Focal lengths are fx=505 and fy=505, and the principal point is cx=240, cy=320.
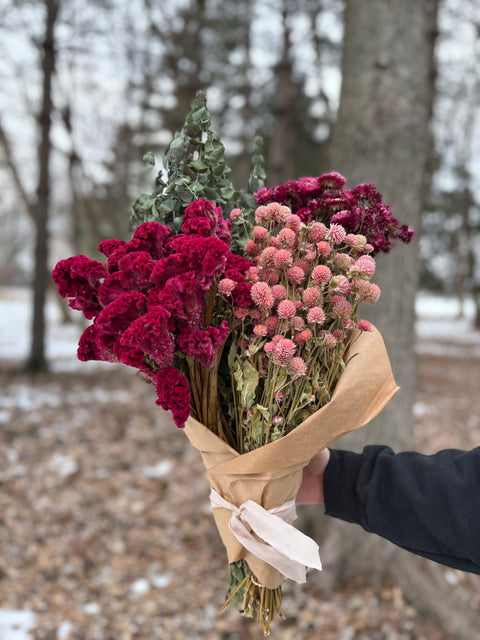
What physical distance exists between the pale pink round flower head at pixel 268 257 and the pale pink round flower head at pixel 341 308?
0.55ft

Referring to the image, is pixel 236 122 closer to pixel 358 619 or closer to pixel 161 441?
pixel 161 441

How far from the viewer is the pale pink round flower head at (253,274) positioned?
1.12m

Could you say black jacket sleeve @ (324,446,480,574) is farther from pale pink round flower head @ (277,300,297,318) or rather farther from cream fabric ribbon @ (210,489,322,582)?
pale pink round flower head @ (277,300,297,318)

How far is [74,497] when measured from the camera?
158 inches

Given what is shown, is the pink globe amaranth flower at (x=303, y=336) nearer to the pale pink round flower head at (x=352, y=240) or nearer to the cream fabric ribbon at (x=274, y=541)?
the pale pink round flower head at (x=352, y=240)

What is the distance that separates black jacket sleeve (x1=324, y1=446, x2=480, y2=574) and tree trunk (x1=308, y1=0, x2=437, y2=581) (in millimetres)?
1579

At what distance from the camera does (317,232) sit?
3.67 ft

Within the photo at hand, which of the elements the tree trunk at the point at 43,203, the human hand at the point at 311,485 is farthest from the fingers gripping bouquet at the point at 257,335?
the tree trunk at the point at 43,203

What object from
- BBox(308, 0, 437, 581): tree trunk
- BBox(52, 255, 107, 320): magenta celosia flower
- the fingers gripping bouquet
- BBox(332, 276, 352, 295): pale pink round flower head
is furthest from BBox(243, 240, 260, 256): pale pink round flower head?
BBox(308, 0, 437, 581): tree trunk

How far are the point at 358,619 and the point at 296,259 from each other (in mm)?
Answer: 2502

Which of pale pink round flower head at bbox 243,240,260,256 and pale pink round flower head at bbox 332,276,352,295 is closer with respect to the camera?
pale pink round flower head at bbox 332,276,352,295

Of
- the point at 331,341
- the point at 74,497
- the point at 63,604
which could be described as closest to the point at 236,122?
the point at 74,497

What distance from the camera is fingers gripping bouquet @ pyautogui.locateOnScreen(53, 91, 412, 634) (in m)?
1.00

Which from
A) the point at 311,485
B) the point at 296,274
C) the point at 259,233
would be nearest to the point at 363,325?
the point at 296,274
